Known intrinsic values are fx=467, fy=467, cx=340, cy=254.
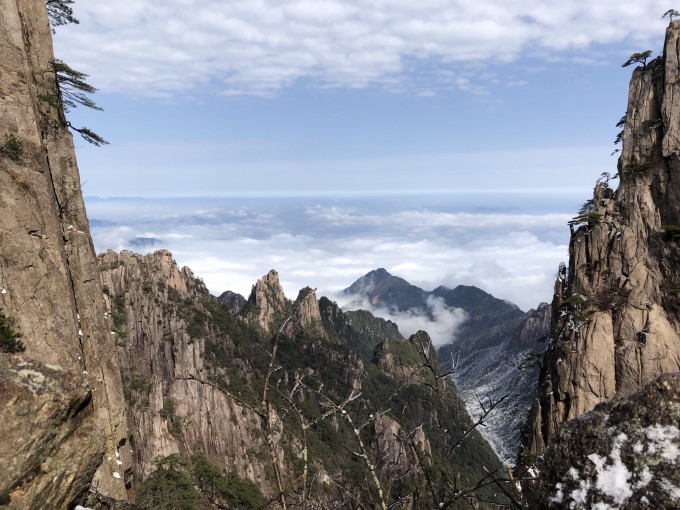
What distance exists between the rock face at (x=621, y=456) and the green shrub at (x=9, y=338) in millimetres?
14965

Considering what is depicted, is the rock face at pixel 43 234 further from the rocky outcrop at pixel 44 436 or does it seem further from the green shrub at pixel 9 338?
the rocky outcrop at pixel 44 436

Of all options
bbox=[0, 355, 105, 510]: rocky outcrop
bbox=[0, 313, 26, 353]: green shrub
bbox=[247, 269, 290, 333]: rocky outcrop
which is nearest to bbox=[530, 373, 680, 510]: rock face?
bbox=[0, 355, 105, 510]: rocky outcrop

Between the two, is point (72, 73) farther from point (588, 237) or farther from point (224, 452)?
point (224, 452)

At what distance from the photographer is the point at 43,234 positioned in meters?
16.9

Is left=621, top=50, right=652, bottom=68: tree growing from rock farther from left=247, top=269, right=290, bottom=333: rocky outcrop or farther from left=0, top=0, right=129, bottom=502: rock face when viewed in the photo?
left=247, top=269, right=290, bottom=333: rocky outcrop

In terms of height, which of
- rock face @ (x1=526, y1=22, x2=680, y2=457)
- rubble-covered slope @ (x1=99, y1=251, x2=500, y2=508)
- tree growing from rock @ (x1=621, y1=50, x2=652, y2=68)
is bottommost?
rubble-covered slope @ (x1=99, y1=251, x2=500, y2=508)

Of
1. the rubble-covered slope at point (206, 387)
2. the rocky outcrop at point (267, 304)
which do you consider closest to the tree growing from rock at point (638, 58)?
the rubble-covered slope at point (206, 387)

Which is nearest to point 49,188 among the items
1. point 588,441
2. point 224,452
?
point 588,441

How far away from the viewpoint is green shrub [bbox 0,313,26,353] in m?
14.0

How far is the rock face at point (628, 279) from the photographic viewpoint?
1563 inches

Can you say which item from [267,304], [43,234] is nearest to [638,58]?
[43,234]

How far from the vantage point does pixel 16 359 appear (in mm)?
5383

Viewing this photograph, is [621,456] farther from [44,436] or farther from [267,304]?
[267,304]

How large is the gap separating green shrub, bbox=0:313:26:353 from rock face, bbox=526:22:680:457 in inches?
1431
